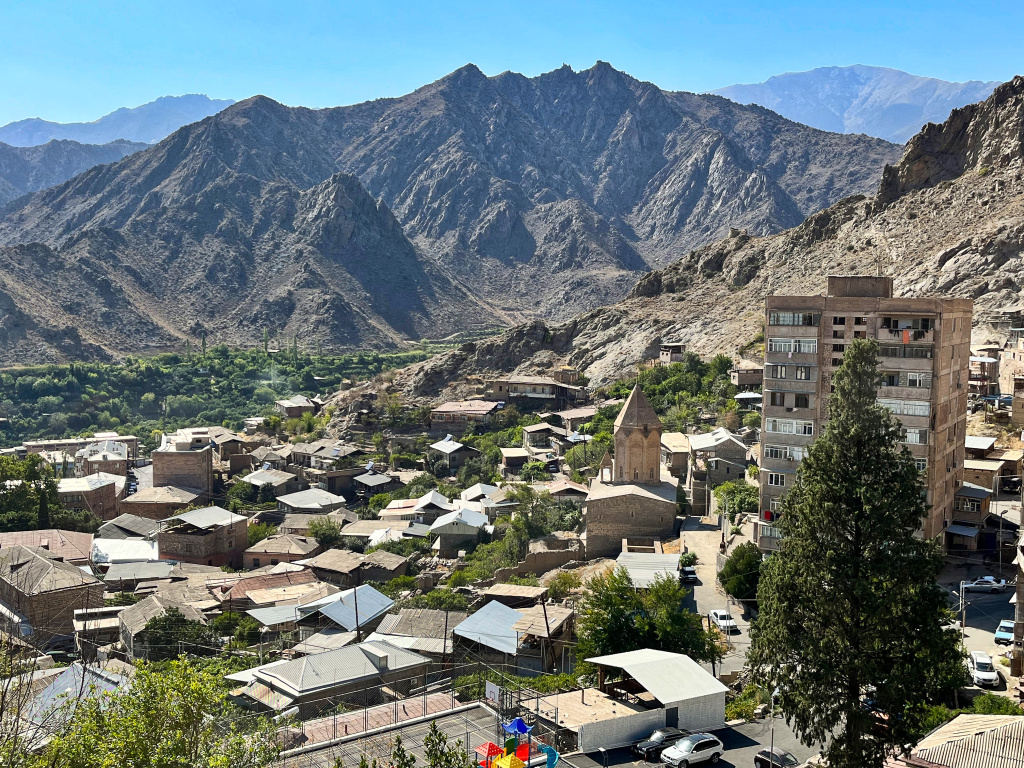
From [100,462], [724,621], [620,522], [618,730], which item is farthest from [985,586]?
[100,462]

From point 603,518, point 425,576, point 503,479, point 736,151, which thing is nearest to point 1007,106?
point 503,479

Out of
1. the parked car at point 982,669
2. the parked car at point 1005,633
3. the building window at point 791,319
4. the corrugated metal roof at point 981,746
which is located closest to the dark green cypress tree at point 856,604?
the corrugated metal roof at point 981,746

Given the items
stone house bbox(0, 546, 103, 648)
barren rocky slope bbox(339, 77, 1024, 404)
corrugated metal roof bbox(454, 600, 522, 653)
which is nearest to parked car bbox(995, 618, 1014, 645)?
corrugated metal roof bbox(454, 600, 522, 653)

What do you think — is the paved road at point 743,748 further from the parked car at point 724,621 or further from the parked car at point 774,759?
the parked car at point 724,621

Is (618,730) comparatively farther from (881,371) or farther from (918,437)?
(881,371)

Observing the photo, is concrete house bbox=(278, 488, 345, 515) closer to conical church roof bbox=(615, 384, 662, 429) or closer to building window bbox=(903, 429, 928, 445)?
conical church roof bbox=(615, 384, 662, 429)

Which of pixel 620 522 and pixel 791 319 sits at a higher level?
pixel 791 319

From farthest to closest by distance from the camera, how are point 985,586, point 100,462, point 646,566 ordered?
1. point 100,462
2. point 646,566
3. point 985,586
